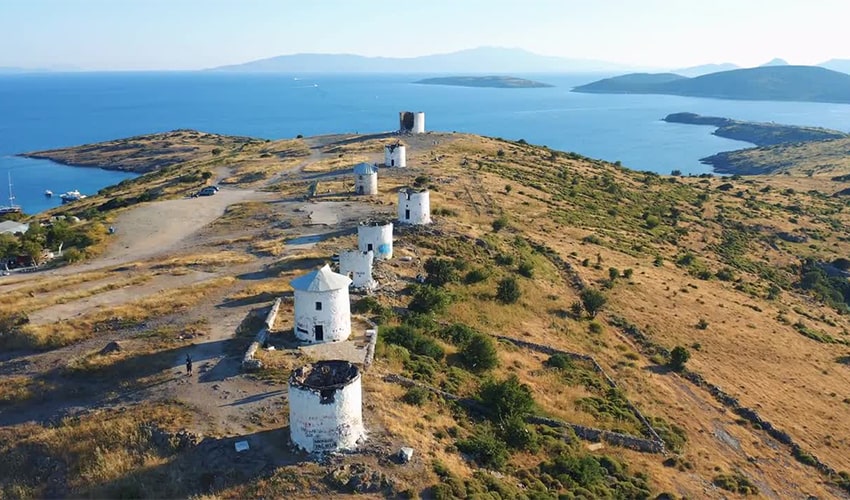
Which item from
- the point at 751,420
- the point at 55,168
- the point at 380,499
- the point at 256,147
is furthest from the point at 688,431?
the point at 55,168

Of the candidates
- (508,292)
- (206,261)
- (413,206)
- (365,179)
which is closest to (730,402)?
(508,292)

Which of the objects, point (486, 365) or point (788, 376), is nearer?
point (486, 365)

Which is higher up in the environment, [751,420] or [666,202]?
[666,202]

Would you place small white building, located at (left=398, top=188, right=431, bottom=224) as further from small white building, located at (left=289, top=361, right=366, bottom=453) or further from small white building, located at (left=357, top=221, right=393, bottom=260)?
small white building, located at (left=289, top=361, right=366, bottom=453)

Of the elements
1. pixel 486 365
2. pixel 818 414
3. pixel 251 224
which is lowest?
pixel 818 414

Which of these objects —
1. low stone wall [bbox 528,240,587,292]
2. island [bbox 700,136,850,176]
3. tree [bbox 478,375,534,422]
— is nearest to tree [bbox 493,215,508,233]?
low stone wall [bbox 528,240,587,292]

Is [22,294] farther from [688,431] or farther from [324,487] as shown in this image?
[688,431]

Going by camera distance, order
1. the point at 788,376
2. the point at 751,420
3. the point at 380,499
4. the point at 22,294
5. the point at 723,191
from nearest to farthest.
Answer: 1. the point at 380,499
2. the point at 751,420
3. the point at 22,294
4. the point at 788,376
5. the point at 723,191
